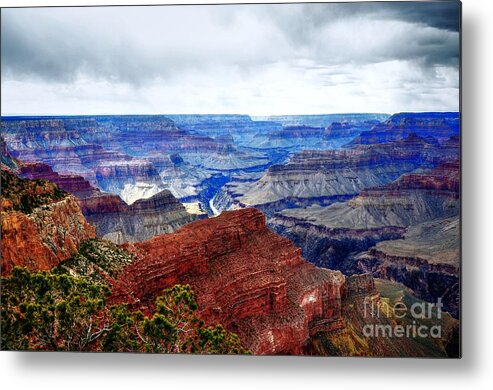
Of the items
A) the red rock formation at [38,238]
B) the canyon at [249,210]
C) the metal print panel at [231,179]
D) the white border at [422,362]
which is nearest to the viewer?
the white border at [422,362]

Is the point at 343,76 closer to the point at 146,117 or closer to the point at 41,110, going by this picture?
the point at 146,117

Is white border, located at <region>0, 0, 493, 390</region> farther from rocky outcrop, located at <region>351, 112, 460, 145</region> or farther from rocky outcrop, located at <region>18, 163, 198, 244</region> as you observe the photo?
rocky outcrop, located at <region>18, 163, 198, 244</region>

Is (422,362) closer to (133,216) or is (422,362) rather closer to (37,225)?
(133,216)

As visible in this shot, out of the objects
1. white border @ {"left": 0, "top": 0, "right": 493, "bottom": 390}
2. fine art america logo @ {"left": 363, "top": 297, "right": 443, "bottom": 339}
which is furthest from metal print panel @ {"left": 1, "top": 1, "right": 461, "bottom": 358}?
white border @ {"left": 0, "top": 0, "right": 493, "bottom": 390}

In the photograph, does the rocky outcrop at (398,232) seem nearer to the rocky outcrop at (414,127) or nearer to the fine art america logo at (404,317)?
the fine art america logo at (404,317)

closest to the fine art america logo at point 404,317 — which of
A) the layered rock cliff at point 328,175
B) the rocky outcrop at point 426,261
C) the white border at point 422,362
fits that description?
the rocky outcrop at point 426,261

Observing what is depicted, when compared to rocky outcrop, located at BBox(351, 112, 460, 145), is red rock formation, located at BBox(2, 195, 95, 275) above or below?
below
